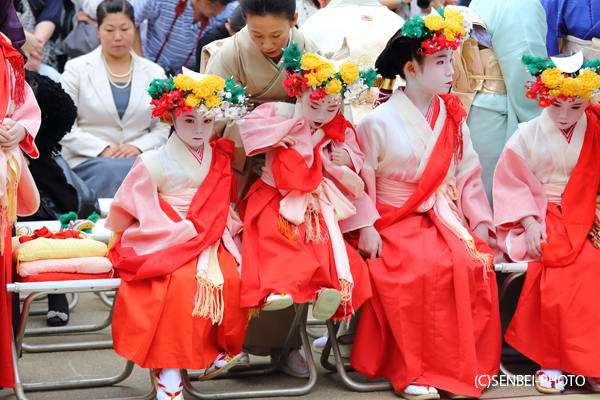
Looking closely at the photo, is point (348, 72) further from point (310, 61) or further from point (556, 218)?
point (556, 218)

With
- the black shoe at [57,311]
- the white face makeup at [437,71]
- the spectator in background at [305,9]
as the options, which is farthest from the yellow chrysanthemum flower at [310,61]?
the spectator in background at [305,9]

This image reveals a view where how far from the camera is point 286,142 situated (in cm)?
310

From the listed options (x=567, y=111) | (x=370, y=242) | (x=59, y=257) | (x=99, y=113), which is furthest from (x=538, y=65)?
(x=99, y=113)

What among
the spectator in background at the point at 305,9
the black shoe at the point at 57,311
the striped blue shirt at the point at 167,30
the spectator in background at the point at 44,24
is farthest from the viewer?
the spectator in background at the point at 305,9

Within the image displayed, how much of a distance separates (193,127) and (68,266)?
78 centimetres

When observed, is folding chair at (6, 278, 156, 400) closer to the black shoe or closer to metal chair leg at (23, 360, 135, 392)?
metal chair leg at (23, 360, 135, 392)

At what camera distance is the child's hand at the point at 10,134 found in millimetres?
2762

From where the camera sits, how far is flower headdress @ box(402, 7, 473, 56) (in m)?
3.16

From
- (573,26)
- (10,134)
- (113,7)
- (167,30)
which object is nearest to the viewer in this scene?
(10,134)

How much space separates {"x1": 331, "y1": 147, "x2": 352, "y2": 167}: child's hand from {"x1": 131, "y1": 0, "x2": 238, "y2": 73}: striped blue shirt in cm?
291

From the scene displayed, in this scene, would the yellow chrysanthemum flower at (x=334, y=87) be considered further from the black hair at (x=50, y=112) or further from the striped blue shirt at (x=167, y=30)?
the striped blue shirt at (x=167, y=30)

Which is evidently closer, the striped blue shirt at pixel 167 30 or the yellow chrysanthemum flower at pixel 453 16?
the yellow chrysanthemum flower at pixel 453 16

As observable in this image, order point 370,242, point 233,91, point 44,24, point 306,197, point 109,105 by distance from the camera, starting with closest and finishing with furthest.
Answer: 1. point 233,91
2. point 306,197
3. point 370,242
4. point 109,105
5. point 44,24

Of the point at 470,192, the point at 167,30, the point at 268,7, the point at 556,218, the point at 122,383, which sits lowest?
the point at 122,383
